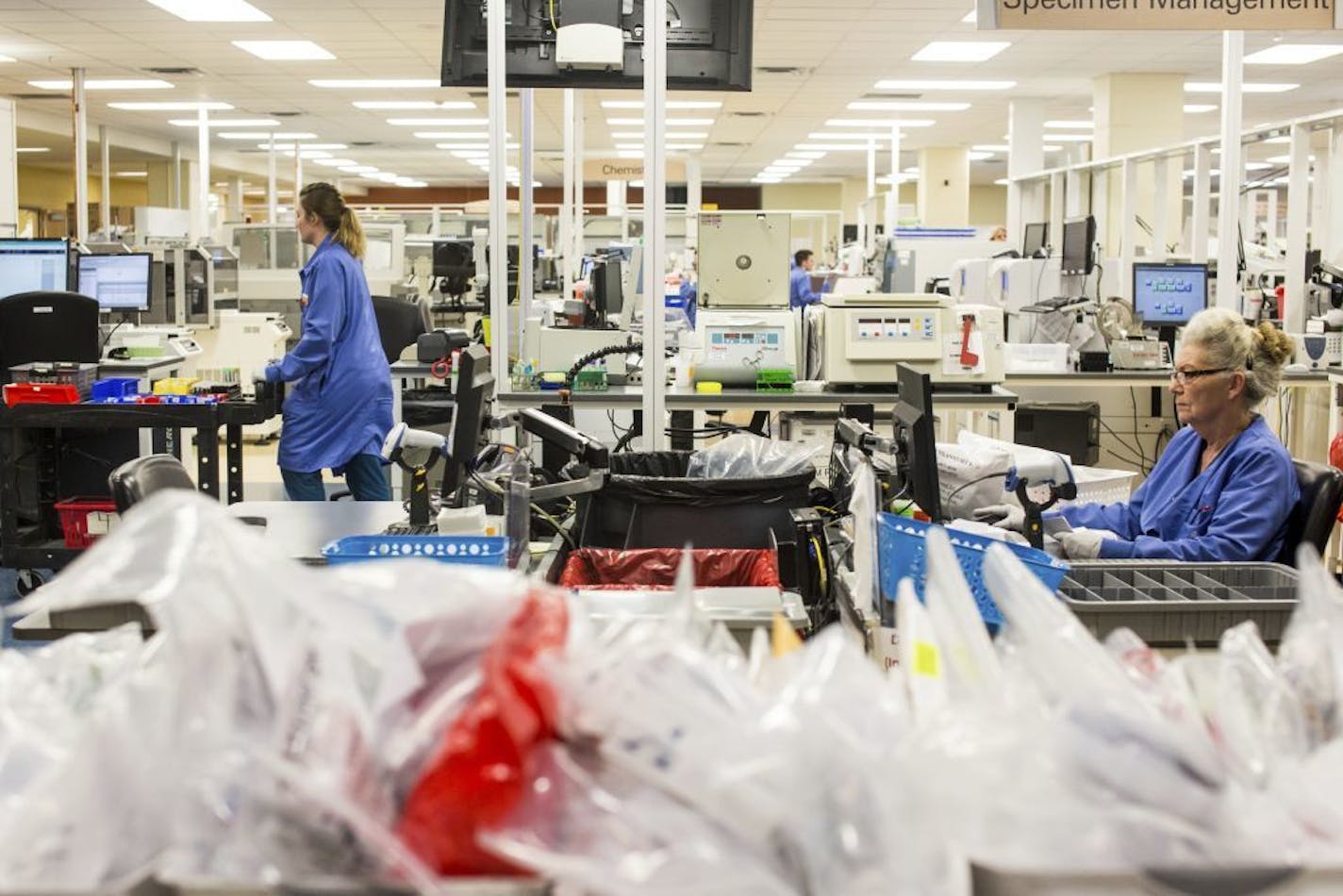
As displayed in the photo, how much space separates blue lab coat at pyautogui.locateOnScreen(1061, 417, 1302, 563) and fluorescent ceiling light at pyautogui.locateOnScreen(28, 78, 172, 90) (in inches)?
436

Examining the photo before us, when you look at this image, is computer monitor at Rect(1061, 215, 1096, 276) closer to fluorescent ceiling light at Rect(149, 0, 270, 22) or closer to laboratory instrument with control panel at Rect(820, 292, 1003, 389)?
laboratory instrument with control panel at Rect(820, 292, 1003, 389)

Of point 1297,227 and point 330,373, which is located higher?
point 1297,227

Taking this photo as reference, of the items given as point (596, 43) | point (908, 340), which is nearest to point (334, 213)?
point (596, 43)

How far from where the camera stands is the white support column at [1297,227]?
6.26 meters

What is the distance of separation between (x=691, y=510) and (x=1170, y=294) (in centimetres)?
517

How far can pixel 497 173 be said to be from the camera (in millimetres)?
4000

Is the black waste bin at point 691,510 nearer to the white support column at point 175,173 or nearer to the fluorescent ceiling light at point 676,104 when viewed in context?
the fluorescent ceiling light at point 676,104

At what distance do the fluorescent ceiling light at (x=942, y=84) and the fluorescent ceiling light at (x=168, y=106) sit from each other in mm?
6572

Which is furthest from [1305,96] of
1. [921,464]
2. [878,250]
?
[921,464]

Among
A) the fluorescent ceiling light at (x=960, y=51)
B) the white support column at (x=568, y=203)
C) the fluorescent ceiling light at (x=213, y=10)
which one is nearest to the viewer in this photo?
the white support column at (x=568, y=203)

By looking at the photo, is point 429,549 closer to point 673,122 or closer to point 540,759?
point 540,759

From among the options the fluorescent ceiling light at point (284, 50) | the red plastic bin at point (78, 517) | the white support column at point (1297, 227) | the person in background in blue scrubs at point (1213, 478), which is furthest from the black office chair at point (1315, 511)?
the fluorescent ceiling light at point (284, 50)

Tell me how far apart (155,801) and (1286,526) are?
8.13 ft

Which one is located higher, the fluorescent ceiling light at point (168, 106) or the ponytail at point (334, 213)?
the fluorescent ceiling light at point (168, 106)
